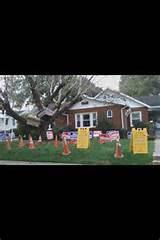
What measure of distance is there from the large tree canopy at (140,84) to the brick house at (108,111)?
10cm

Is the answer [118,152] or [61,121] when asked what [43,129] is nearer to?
[61,121]

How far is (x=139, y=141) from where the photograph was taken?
14.7ft

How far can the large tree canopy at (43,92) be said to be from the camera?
A: 179 inches

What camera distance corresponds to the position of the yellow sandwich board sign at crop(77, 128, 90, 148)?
4.60 m

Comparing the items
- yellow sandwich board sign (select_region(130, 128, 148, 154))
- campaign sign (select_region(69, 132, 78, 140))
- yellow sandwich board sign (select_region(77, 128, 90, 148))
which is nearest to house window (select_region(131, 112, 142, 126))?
yellow sandwich board sign (select_region(130, 128, 148, 154))

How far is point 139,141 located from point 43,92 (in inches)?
53.5

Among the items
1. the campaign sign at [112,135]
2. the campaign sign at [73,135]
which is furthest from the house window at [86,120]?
the campaign sign at [112,135]

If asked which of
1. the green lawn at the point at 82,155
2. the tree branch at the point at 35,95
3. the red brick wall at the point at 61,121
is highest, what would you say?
the tree branch at the point at 35,95

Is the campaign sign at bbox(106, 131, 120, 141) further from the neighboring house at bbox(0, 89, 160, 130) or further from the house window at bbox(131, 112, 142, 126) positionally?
the house window at bbox(131, 112, 142, 126)

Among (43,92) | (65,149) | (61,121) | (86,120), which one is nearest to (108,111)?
(86,120)

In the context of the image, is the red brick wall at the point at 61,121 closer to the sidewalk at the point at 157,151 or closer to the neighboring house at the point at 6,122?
the neighboring house at the point at 6,122

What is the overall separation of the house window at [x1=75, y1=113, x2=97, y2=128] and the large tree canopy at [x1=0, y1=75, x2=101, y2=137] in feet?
0.63
